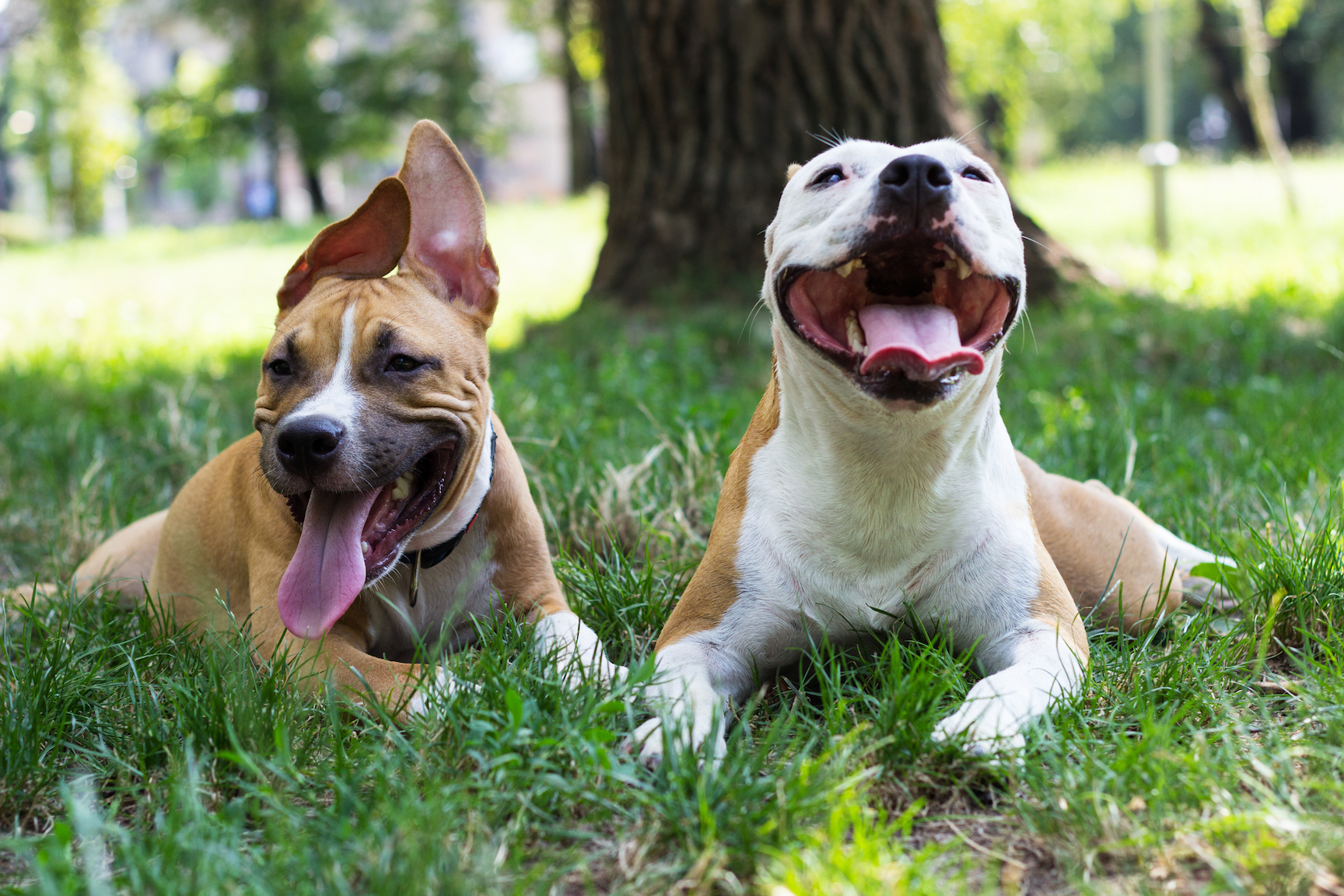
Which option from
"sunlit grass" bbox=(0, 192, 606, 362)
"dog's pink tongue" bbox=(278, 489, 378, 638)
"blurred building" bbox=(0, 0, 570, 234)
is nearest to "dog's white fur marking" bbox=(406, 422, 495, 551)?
"dog's pink tongue" bbox=(278, 489, 378, 638)

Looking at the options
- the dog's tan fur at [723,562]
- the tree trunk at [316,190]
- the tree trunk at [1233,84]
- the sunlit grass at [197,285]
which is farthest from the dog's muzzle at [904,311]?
the tree trunk at [1233,84]

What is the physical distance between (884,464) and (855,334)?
0.32m

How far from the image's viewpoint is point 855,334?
2.55 m

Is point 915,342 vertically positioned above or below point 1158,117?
below

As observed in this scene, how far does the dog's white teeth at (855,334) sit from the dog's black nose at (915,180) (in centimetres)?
30

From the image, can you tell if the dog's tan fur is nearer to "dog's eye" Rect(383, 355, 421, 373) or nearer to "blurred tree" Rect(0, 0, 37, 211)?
"dog's eye" Rect(383, 355, 421, 373)

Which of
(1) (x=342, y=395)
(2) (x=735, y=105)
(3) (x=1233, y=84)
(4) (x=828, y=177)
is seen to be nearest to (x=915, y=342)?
(4) (x=828, y=177)

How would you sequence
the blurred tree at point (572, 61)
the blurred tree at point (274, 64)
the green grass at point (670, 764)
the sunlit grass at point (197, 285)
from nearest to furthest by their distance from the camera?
the green grass at point (670, 764)
the sunlit grass at point (197, 285)
the blurred tree at point (572, 61)
the blurred tree at point (274, 64)

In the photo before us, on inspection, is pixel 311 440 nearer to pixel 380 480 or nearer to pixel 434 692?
pixel 380 480

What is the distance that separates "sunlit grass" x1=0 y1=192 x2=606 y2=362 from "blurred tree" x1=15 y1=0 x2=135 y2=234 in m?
8.98

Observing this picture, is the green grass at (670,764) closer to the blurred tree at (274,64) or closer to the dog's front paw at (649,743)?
the dog's front paw at (649,743)

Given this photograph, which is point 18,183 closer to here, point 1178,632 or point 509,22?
point 509,22

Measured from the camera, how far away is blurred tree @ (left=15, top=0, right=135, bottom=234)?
26.4 meters

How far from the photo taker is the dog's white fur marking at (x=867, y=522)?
2539 millimetres
